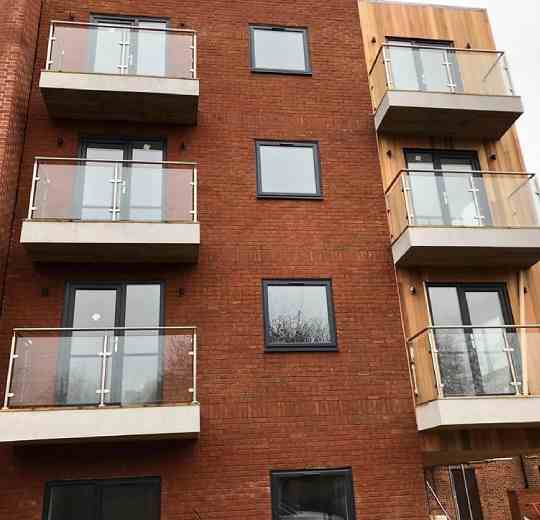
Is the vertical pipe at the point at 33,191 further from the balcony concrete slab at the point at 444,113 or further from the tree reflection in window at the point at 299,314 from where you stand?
the balcony concrete slab at the point at 444,113

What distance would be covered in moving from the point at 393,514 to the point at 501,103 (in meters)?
7.46

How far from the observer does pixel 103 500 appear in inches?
320

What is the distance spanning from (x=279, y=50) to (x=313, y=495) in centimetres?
830

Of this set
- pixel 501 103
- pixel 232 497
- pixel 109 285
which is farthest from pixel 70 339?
pixel 501 103

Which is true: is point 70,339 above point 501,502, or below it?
above

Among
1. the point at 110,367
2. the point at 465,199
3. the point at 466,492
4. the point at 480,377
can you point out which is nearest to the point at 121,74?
the point at 110,367

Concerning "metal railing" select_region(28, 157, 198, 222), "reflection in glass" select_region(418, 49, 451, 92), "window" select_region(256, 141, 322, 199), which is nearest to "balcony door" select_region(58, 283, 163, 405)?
"metal railing" select_region(28, 157, 198, 222)

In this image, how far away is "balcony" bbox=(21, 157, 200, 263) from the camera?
8938mm

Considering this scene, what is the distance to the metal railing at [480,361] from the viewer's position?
8469 millimetres

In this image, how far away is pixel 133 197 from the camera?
30.6ft

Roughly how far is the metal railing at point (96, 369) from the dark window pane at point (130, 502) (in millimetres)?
1347

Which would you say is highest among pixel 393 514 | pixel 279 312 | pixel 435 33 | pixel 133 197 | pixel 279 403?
pixel 435 33

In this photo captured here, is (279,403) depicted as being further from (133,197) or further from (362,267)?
(133,197)

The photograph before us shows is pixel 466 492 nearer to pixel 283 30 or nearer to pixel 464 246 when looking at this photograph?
pixel 464 246
